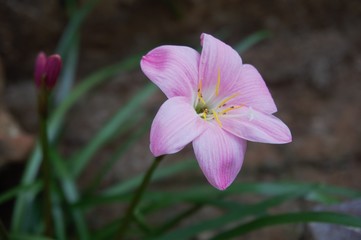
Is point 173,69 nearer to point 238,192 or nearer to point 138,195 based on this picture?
point 138,195

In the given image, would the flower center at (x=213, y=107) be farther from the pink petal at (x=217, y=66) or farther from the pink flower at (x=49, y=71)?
the pink flower at (x=49, y=71)

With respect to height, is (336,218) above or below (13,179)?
below

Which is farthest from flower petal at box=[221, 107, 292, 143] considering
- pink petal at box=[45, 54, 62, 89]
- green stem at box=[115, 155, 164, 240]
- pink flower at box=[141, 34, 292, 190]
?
pink petal at box=[45, 54, 62, 89]

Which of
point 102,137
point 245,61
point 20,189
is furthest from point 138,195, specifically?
point 245,61

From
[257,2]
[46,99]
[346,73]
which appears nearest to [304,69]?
[346,73]

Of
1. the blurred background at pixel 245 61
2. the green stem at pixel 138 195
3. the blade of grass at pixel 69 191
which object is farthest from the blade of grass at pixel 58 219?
the green stem at pixel 138 195

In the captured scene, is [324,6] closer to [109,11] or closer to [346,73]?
[346,73]
